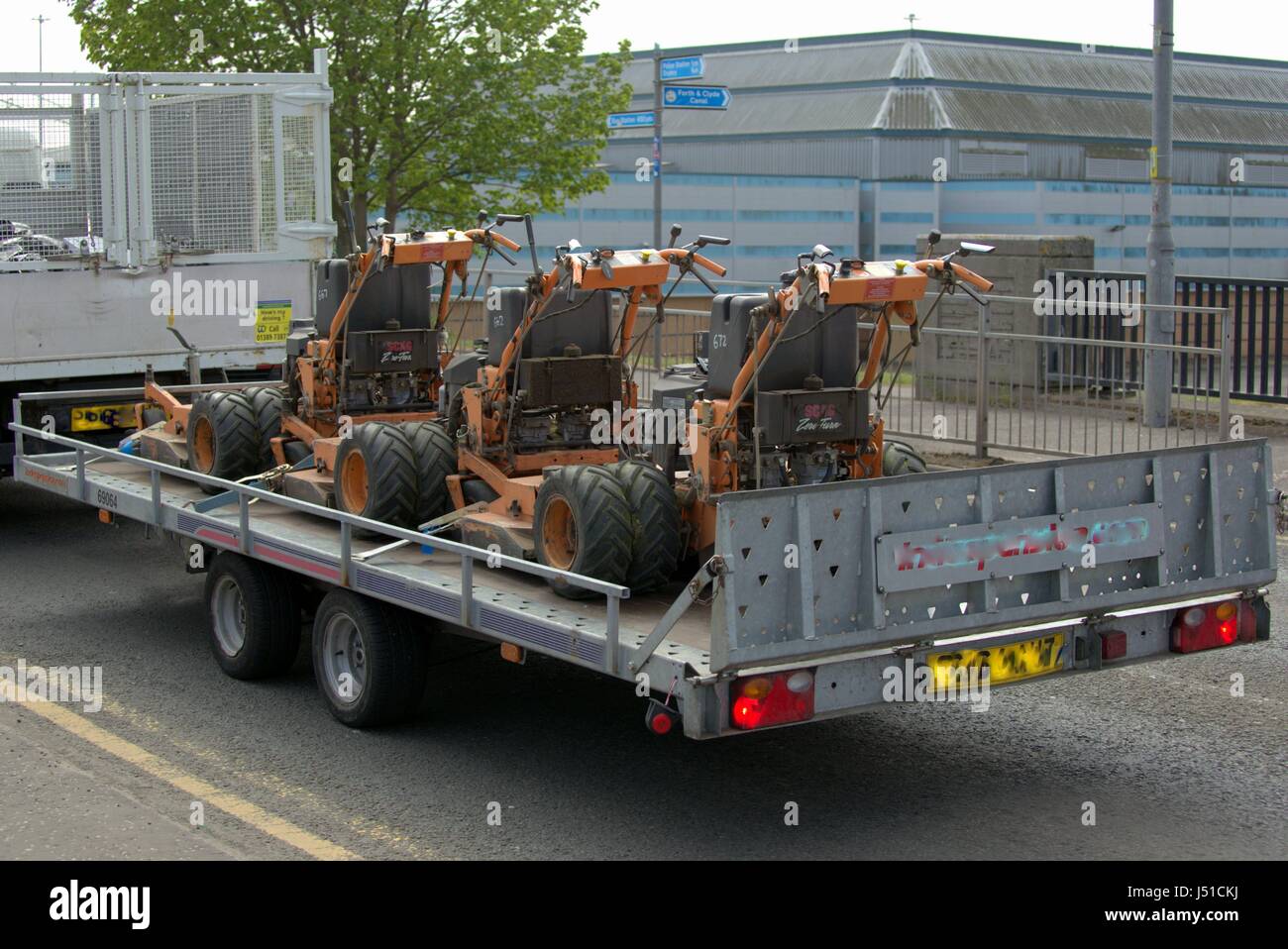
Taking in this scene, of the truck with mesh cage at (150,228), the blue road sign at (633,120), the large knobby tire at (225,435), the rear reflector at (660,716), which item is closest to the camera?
the rear reflector at (660,716)

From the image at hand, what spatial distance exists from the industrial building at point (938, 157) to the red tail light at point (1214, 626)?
35.5m

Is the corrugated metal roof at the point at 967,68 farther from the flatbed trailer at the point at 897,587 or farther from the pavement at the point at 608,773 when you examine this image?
the flatbed trailer at the point at 897,587

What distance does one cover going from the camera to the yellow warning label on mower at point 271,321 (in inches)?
534

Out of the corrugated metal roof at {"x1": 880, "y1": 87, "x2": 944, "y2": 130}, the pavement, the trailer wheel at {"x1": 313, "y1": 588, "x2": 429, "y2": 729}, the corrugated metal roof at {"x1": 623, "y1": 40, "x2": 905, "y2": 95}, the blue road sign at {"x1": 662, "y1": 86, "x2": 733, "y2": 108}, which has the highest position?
the corrugated metal roof at {"x1": 623, "y1": 40, "x2": 905, "y2": 95}

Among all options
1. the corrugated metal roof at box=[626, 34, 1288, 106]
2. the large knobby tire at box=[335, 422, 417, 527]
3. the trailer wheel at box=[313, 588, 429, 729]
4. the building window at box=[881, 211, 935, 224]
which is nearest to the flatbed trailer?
the trailer wheel at box=[313, 588, 429, 729]

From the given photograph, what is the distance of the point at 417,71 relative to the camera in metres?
22.1

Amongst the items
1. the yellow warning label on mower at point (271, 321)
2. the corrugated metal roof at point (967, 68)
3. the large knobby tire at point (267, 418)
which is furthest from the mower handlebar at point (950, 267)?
the corrugated metal roof at point (967, 68)

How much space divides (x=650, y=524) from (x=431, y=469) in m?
1.92

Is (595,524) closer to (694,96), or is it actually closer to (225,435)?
(225,435)

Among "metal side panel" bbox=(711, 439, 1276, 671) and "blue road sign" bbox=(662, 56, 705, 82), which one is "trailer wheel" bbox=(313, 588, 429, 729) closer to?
"metal side panel" bbox=(711, 439, 1276, 671)

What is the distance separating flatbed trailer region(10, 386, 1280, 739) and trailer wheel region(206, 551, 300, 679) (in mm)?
915

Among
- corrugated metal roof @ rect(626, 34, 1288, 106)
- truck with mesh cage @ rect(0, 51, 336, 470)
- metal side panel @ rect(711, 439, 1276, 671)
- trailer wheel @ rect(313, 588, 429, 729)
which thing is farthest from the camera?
corrugated metal roof @ rect(626, 34, 1288, 106)

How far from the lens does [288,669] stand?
9148 millimetres

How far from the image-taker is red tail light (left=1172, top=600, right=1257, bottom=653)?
7.31 metres
